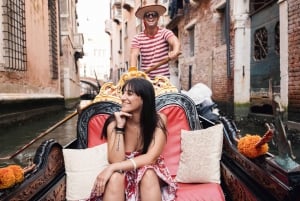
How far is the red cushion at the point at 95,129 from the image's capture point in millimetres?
2338

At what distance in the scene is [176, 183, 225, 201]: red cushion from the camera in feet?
6.11

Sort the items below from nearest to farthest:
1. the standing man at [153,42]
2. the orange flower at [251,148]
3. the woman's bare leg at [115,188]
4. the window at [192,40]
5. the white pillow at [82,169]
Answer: the woman's bare leg at [115,188], the orange flower at [251,148], the white pillow at [82,169], the standing man at [153,42], the window at [192,40]

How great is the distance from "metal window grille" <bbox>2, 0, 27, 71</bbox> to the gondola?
4004mm

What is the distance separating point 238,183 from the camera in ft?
6.16

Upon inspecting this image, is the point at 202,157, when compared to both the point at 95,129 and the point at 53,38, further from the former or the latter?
the point at 53,38

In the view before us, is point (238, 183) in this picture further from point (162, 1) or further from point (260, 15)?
point (162, 1)

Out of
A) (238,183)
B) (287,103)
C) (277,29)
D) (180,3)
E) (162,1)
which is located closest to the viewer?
(238,183)

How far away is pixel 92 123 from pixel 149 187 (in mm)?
824

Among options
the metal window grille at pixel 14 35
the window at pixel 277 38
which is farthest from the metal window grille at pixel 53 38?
the window at pixel 277 38

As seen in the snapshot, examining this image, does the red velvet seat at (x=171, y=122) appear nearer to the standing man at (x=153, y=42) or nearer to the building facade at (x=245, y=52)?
the standing man at (x=153, y=42)

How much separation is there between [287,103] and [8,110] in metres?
3.98

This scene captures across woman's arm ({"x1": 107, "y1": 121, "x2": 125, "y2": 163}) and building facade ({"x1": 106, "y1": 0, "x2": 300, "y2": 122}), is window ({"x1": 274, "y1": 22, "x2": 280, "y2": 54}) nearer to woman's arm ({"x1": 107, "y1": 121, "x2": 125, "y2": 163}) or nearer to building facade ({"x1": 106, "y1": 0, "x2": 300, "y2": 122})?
building facade ({"x1": 106, "y1": 0, "x2": 300, "y2": 122})

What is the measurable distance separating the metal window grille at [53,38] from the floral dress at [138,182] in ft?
29.9

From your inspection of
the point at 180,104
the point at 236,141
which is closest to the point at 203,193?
the point at 236,141
